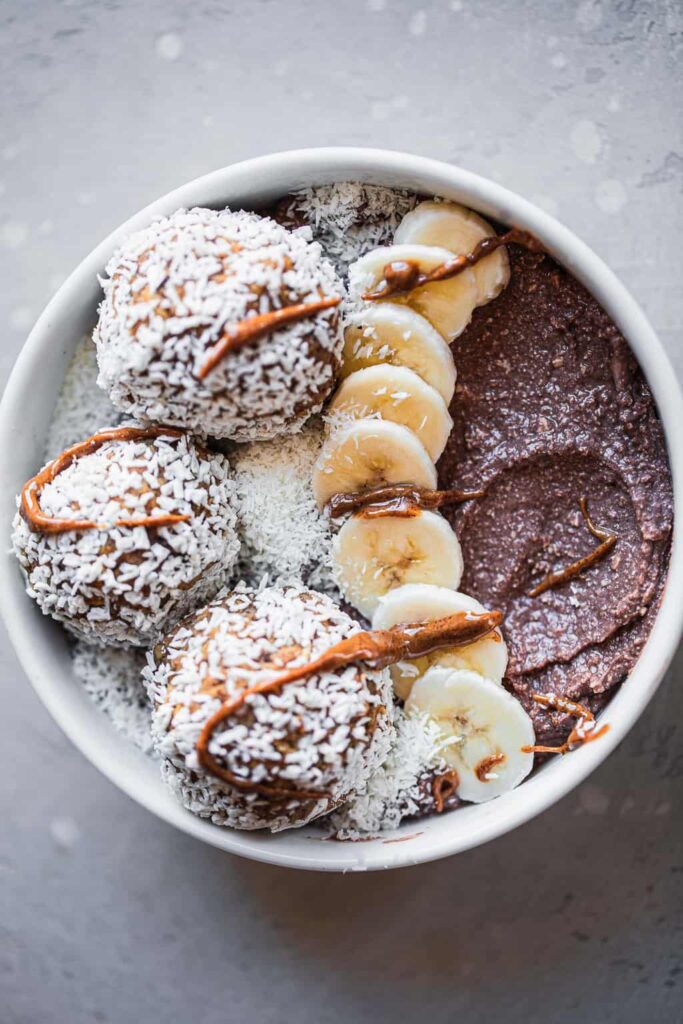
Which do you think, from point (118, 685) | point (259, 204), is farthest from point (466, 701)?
point (259, 204)

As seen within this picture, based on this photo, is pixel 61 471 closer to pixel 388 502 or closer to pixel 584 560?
pixel 388 502

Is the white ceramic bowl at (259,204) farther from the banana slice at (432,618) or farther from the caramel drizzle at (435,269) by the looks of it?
the banana slice at (432,618)

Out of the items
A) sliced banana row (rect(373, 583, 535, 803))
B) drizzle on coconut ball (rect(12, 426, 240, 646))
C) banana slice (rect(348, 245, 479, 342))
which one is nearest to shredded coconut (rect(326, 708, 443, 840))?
sliced banana row (rect(373, 583, 535, 803))

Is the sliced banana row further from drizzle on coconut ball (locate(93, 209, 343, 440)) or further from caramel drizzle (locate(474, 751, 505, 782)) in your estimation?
drizzle on coconut ball (locate(93, 209, 343, 440))

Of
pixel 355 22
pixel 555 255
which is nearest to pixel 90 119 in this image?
pixel 355 22

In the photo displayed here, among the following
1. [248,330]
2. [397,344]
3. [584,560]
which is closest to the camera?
[248,330]
